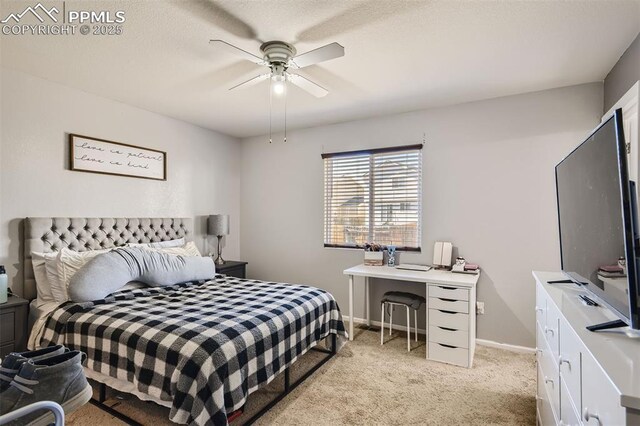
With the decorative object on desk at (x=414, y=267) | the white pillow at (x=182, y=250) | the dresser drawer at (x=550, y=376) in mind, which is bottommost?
the dresser drawer at (x=550, y=376)

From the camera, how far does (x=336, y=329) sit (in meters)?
3.04

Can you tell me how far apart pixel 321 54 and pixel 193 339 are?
1.88 meters

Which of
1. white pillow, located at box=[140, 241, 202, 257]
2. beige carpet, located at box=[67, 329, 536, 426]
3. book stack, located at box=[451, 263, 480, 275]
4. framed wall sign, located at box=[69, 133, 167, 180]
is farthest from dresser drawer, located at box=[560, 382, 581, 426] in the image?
framed wall sign, located at box=[69, 133, 167, 180]

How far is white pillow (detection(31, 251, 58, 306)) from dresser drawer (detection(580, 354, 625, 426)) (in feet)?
10.8

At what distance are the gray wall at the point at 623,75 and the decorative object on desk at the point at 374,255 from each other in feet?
7.92

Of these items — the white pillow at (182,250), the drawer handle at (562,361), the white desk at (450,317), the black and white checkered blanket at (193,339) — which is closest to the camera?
the drawer handle at (562,361)

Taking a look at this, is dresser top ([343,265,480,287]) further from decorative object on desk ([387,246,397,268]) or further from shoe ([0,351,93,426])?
shoe ([0,351,93,426])

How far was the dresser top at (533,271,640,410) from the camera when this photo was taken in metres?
0.75

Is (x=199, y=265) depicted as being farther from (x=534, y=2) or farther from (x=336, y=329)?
(x=534, y=2)

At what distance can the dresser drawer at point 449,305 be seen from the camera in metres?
2.87

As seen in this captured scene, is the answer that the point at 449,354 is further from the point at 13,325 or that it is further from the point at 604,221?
the point at 13,325

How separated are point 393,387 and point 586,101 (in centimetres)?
300

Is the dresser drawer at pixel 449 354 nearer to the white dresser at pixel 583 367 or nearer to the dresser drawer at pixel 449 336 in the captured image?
the dresser drawer at pixel 449 336

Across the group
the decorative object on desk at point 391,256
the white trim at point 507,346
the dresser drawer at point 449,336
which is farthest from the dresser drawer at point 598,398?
the decorative object on desk at point 391,256
